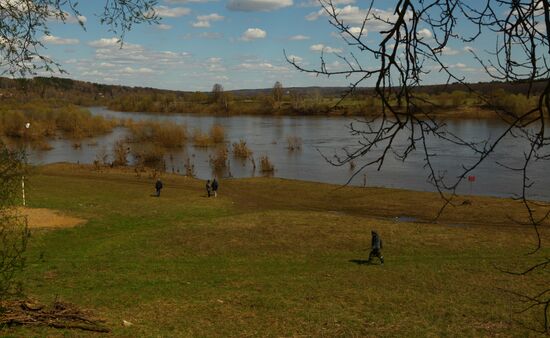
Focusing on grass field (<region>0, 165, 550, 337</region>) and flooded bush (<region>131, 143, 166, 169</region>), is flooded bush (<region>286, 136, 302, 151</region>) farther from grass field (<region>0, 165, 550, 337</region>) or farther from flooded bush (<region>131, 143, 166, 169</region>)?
grass field (<region>0, 165, 550, 337</region>)

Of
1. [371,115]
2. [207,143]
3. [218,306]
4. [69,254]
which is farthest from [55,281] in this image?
[207,143]

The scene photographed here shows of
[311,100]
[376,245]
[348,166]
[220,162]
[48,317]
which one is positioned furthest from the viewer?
[311,100]

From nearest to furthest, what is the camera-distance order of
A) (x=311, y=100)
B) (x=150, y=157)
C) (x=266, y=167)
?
(x=266, y=167) < (x=150, y=157) < (x=311, y=100)

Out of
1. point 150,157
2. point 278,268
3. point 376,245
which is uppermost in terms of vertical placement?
point 150,157

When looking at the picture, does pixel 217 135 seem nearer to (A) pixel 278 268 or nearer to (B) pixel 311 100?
(B) pixel 311 100

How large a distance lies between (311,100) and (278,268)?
3884 cm

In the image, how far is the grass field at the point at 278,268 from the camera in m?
10.9

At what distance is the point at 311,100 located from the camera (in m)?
52.9

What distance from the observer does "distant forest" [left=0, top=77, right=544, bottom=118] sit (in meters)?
3.10

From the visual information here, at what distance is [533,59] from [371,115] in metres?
1.01

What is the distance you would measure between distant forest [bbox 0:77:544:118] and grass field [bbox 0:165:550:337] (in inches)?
167

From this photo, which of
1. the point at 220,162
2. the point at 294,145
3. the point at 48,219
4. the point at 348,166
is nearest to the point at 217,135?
the point at 294,145

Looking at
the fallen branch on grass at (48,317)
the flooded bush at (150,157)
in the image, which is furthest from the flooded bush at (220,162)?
the fallen branch on grass at (48,317)

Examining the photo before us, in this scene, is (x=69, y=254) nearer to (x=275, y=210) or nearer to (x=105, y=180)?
(x=275, y=210)
